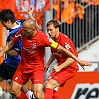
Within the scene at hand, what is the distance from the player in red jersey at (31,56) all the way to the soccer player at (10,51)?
0.96ft

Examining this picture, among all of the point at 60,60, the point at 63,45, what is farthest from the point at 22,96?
the point at 63,45

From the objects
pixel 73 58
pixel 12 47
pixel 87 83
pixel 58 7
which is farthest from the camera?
pixel 58 7

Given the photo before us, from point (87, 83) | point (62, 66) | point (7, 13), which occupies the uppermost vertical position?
point (7, 13)

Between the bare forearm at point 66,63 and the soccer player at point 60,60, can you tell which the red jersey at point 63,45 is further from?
the bare forearm at point 66,63

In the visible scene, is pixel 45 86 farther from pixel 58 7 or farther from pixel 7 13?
pixel 58 7

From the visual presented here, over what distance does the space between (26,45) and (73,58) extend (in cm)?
97

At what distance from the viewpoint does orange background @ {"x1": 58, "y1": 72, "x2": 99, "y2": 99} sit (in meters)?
14.5

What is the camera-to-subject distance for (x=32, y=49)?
12.1 m

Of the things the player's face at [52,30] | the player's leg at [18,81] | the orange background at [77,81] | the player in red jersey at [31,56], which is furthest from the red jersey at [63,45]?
the orange background at [77,81]

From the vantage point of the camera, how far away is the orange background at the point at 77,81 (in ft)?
47.6

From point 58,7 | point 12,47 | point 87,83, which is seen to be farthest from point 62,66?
point 58,7

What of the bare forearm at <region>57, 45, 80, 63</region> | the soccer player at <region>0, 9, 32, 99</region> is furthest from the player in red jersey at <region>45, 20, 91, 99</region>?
the soccer player at <region>0, 9, 32, 99</region>

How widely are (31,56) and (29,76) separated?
0.52 meters

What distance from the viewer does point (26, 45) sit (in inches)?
475
